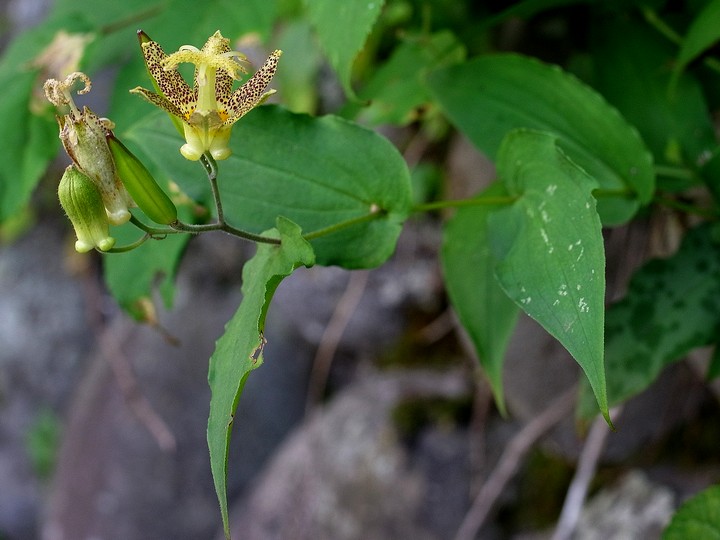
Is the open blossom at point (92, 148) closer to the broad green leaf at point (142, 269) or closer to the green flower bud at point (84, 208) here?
the green flower bud at point (84, 208)

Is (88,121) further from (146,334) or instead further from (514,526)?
(146,334)

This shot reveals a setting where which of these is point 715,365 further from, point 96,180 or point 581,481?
point 96,180

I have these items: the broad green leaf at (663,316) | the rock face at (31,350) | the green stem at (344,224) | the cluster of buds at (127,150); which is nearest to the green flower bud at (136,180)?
the cluster of buds at (127,150)

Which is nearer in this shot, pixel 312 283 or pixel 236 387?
pixel 236 387

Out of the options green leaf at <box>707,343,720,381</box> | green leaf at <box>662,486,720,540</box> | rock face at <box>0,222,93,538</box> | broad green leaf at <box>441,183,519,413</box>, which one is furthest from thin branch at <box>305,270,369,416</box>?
rock face at <box>0,222,93,538</box>

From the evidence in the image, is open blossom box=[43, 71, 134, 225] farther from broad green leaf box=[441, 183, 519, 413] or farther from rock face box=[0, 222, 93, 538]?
rock face box=[0, 222, 93, 538]

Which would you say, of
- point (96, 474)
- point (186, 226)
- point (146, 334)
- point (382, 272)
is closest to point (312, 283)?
point (382, 272)
